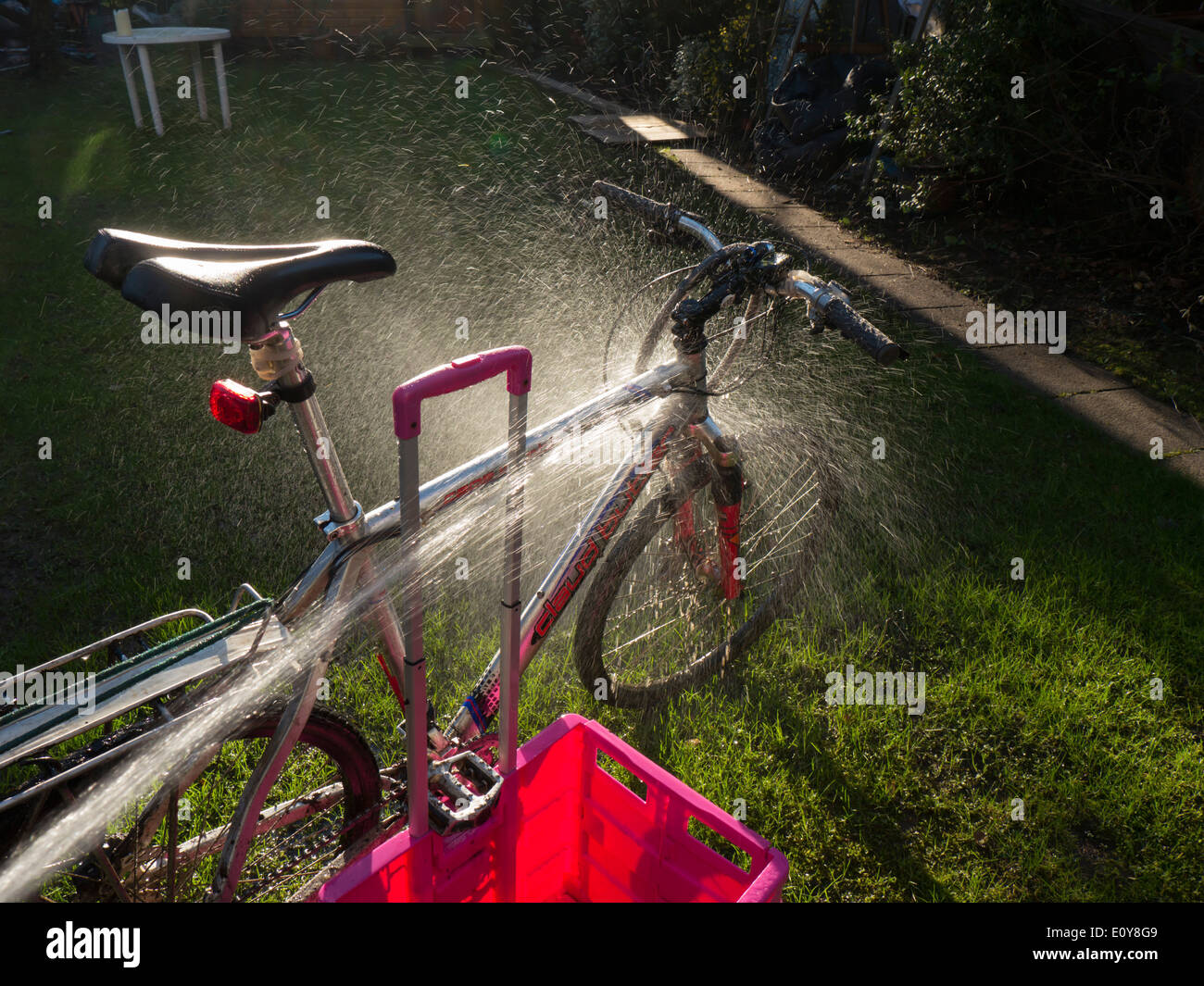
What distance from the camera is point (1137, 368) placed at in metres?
4.89

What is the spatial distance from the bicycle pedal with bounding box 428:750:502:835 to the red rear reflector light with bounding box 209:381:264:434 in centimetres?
81

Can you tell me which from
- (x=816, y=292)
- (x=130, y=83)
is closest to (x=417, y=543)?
(x=816, y=292)

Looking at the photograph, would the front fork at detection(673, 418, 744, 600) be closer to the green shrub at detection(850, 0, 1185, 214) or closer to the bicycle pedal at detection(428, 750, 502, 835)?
the bicycle pedal at detection(428, 750, 502, 835)

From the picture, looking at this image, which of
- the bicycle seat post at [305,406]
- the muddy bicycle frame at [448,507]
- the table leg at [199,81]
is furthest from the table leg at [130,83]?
the bicycle seat post at [305,406]

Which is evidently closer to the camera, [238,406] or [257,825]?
[238,406]

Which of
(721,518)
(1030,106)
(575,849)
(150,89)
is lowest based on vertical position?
(575,849)

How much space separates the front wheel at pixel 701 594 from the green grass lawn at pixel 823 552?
4.5 inches

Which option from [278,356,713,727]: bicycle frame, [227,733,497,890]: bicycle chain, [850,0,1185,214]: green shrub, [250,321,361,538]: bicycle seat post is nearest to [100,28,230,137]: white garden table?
[850,0,1185,214]: green shrub

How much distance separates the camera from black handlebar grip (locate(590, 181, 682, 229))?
8.25ft

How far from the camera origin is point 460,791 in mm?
1967

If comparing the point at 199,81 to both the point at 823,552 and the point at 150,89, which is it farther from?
the point at 823,552

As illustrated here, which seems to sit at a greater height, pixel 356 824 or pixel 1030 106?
pixel 1030 106

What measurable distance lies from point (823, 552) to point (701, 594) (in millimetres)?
427

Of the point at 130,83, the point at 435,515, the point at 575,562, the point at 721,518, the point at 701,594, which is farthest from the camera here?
the point at 130,83
